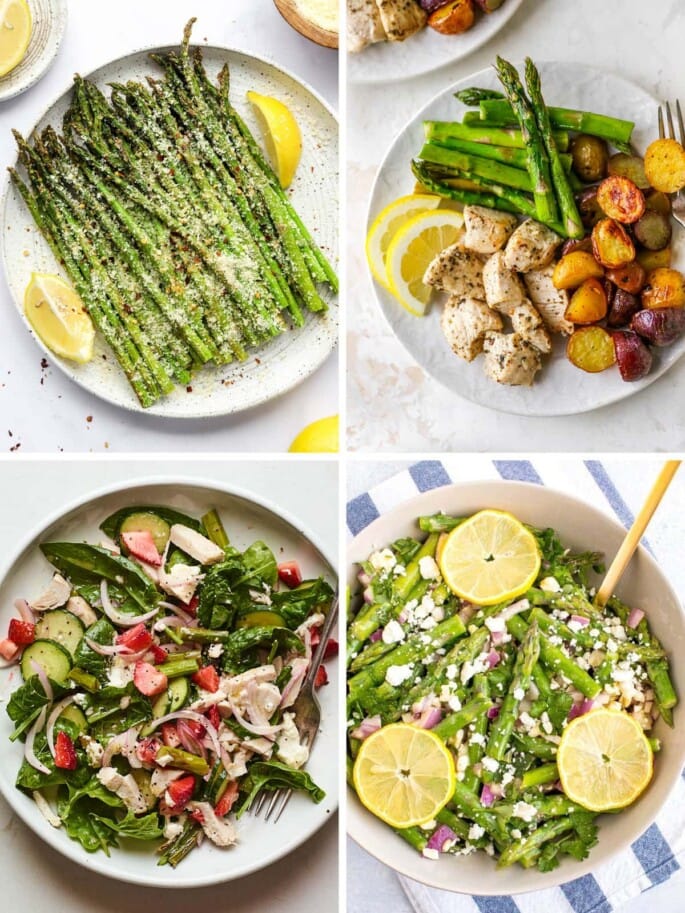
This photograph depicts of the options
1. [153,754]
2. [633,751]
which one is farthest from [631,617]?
[153,754]

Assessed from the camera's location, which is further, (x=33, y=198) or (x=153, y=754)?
(x=33, y=198)

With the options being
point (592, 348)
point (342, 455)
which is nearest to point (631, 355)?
point (592, 348)

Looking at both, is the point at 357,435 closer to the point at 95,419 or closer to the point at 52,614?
the point at 95,419

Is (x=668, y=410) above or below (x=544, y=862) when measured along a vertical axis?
above

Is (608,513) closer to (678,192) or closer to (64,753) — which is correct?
(678,192)

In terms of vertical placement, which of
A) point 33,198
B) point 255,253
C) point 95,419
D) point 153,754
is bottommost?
point 153,754

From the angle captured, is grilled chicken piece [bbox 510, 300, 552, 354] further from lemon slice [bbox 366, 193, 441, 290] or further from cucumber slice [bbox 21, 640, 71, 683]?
cucumber slice [bbox 21, 640, 71, 683]

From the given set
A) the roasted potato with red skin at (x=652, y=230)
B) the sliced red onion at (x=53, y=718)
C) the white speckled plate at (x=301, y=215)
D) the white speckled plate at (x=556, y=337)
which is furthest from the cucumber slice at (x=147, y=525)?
the roasted potato with red skin at (x=652, y=230)
